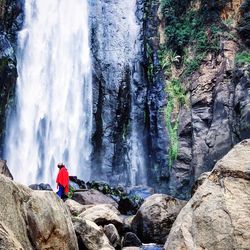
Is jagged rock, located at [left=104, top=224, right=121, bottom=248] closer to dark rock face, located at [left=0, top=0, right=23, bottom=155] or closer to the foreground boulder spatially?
the foreground boulder

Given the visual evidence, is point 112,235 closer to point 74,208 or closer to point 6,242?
point 74,208

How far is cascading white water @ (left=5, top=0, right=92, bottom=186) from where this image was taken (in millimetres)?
23969

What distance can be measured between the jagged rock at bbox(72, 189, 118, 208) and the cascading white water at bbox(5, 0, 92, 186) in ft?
21.5

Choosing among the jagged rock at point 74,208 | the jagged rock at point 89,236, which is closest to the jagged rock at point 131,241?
the jagged rock at point 89,236

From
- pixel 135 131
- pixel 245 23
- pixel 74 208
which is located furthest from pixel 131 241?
pixel 245 23

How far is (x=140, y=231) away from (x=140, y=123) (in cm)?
1338

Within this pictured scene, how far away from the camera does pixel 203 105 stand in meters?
21.6

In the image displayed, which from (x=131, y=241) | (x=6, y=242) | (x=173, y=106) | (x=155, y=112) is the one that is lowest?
(x=131, y=241)

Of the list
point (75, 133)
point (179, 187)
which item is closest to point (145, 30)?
Result: point (75, 133)

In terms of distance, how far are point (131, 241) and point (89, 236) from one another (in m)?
2.49

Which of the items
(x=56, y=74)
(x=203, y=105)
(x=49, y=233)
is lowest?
(x=49, y=233)

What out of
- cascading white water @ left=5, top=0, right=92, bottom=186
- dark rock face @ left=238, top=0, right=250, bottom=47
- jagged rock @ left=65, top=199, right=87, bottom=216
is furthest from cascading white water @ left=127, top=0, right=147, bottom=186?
jagged rock @ left=65, top=199, right=87, bottom=216

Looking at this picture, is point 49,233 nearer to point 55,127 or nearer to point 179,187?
point 179,187

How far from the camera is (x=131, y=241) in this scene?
10930 mm
